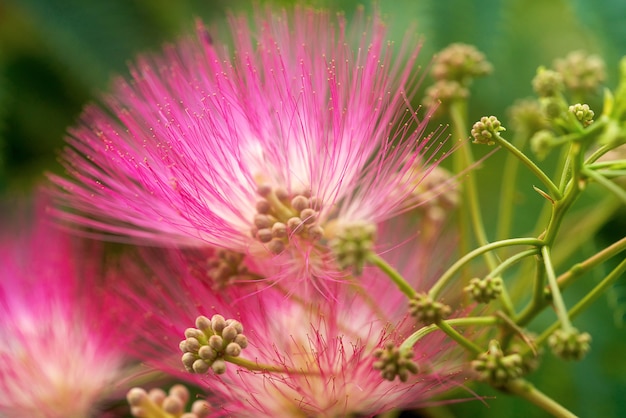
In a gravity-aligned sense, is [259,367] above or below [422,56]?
below

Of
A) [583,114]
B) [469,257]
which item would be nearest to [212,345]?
[469,257]

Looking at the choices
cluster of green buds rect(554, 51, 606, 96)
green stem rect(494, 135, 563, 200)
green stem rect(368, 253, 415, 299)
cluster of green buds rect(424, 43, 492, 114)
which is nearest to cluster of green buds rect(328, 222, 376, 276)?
green stem rect(368, 253, 415, 299)

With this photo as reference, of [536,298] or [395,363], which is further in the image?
[536,298]

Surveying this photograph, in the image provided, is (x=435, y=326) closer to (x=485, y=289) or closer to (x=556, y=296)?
(x=485, y=289)

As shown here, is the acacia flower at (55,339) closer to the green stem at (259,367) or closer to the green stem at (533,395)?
the green stem at (259,367)

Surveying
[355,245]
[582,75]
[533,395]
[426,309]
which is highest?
[582,75]

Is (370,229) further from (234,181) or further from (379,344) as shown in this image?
(234,181)

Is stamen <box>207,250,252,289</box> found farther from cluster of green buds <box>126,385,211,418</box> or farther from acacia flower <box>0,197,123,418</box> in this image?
acacia flower <box>0,197,123,418</box>

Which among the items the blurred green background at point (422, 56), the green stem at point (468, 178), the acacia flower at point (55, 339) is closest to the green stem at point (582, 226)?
the blurred green background at point (422, 56)
